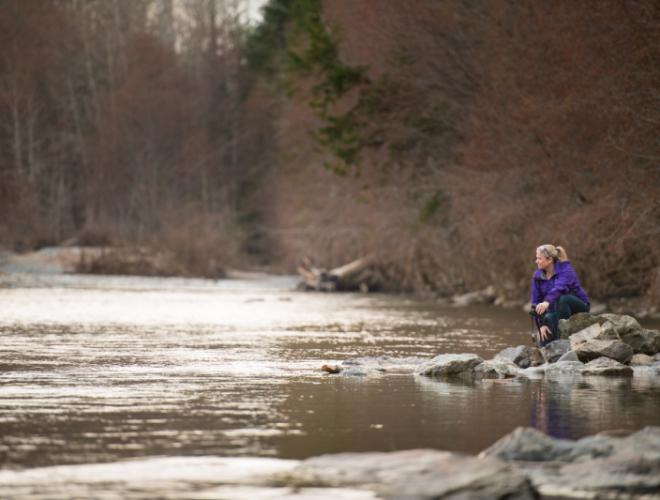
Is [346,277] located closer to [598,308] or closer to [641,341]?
[598,308]

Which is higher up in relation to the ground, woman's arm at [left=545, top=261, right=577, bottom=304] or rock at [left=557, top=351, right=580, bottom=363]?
woman's arm at [left=545, top=261, right=577, bottom=304]

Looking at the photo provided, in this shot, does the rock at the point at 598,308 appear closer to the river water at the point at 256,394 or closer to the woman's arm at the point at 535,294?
the river water at the point at 256,394

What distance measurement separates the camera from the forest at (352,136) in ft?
101

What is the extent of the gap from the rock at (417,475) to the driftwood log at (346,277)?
1528 inches

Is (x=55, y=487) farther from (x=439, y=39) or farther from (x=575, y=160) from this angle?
(x=439, y=39)

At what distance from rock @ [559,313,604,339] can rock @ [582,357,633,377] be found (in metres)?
0.88

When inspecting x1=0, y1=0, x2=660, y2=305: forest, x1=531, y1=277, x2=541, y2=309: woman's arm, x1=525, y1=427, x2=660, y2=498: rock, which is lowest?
x1=525, y1=427, x2=660, y2=498: rock

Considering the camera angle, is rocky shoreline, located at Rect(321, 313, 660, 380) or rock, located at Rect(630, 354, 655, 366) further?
rock, located at Rect(630, 354, 655, 366)

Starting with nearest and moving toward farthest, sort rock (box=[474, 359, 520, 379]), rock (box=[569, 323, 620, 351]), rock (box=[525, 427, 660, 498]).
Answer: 1. rock (box=[525, 427, 660, 498])
2. rock (box=[474, 359, 520, 379])
3. rock (box=[569, 323, 620, 351])

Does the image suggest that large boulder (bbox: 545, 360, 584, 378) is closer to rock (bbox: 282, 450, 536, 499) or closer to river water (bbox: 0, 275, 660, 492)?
river water (bbox: 0, 275, 660, 492)

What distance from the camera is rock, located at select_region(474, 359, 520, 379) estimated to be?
16.0 meters

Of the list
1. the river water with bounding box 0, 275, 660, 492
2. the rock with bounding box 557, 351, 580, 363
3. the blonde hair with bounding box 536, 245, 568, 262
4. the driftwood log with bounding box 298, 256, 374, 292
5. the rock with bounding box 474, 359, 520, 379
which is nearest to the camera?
the river water with bounding box 0, 275, 660, 492

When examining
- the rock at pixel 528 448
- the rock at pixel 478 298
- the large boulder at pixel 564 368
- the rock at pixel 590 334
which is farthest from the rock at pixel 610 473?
the rock at pixel 478 298

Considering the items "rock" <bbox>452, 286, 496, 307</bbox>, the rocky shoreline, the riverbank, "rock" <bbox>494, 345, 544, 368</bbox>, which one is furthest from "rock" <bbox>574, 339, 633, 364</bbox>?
the riverbank
